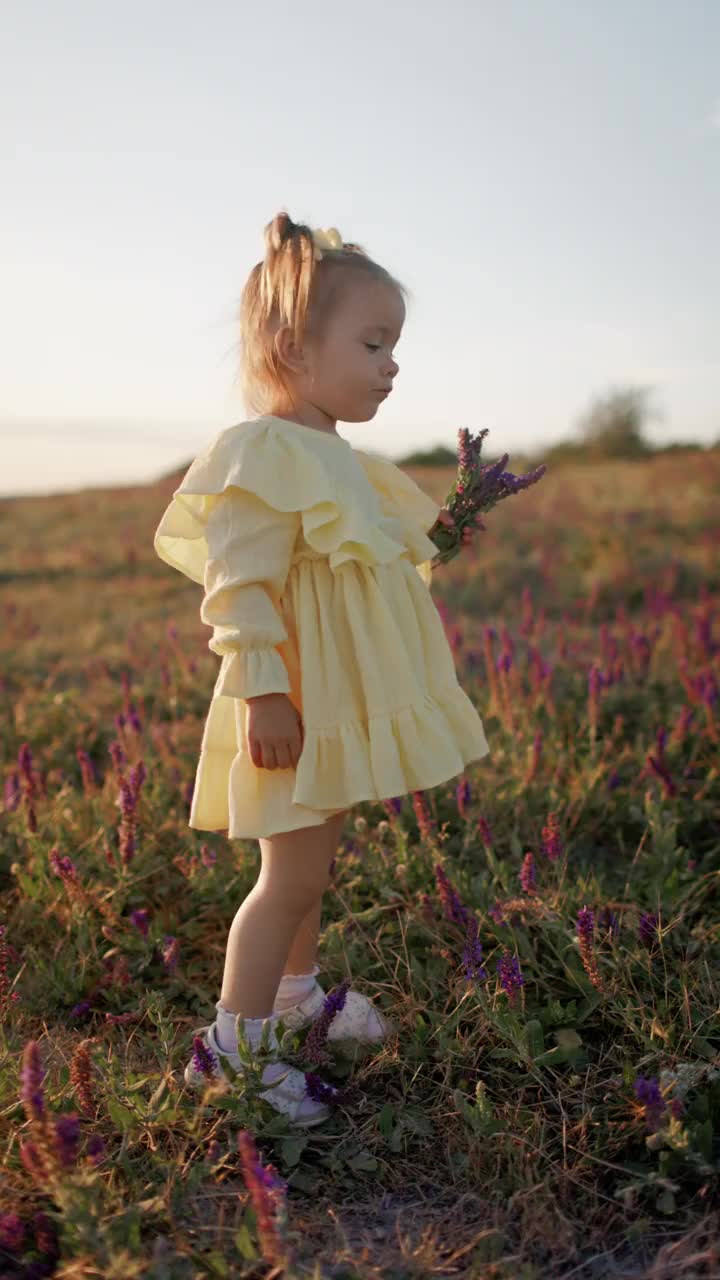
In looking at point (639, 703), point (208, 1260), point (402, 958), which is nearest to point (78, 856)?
point (402, 958)

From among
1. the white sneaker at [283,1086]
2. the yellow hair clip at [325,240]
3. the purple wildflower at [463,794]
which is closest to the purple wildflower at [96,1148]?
the white sneaker at [283,1086]

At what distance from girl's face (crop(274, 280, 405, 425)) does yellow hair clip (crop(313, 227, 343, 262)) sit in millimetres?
107

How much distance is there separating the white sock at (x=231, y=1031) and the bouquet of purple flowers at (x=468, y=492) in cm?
115

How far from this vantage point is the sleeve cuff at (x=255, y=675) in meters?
2.03

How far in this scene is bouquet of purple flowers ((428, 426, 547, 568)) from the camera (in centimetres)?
255

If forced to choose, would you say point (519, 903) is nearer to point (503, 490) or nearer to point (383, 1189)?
point (383, 1189)

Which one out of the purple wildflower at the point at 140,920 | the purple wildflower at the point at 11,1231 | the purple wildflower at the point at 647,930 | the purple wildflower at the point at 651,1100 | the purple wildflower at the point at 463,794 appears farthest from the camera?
the purple wildflower at the point at 463,794

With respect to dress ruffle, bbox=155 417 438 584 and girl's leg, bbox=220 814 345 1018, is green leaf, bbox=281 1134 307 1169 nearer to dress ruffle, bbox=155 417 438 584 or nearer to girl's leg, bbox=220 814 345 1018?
girl's leg, bbox=220 814 345 1018

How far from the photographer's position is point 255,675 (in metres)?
2.04

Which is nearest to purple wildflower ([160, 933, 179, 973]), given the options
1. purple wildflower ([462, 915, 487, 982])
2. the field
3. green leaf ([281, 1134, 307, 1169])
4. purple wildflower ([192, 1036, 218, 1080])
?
the field

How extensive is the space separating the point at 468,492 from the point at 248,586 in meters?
0.74

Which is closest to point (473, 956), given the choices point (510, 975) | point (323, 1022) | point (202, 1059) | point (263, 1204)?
point (510, 975)

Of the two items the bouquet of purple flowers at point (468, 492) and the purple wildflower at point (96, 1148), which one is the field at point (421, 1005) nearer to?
the purple wildflower at point (96, 1148)

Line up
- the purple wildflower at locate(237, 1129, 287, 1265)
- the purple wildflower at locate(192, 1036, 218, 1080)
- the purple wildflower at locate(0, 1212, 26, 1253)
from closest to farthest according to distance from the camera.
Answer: the purple wildflower at locate(237, 1129, 287, 1265)
the purple wildflower at locate(0, 1212, 26, 1253)
the purple wildflower at locate(192, 1036, 218, 1080)
